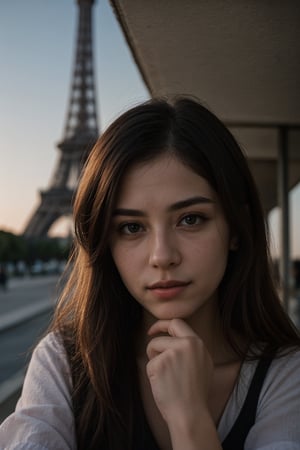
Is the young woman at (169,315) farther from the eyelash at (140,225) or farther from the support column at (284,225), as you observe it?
the support column at (284,225)

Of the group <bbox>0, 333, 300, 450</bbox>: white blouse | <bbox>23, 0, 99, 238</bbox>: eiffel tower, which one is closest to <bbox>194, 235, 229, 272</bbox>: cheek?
<bbox>0, 333, 300, 450</bbox>: white blouse

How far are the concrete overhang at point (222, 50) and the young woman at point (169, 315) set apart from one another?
0.58m

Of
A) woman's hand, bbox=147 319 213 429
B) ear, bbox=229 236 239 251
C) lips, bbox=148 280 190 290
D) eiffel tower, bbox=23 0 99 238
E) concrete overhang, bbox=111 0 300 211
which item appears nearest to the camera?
woman's hand, bbox=147 319 213 429

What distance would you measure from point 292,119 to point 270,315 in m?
2.74

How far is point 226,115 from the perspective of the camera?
159 inches

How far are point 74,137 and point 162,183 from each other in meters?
45.6

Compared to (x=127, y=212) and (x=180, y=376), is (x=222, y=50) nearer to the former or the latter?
(x=127, y=212)

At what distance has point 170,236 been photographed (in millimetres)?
1439

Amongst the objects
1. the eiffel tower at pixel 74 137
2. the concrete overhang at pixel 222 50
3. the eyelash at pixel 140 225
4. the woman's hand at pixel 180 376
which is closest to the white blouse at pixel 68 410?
the woman's hand at pixel 180 376

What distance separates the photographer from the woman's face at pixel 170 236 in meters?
1.43

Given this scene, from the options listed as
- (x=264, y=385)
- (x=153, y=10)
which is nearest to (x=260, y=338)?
(x=264, y=385)

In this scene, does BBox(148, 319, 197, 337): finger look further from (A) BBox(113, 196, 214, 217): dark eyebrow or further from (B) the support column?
(B) the support column

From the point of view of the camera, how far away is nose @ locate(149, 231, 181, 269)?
4.60 ft

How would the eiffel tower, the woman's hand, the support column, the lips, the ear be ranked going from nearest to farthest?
the woman's hand
the lips
the ear
the support column
the eiffel tower
